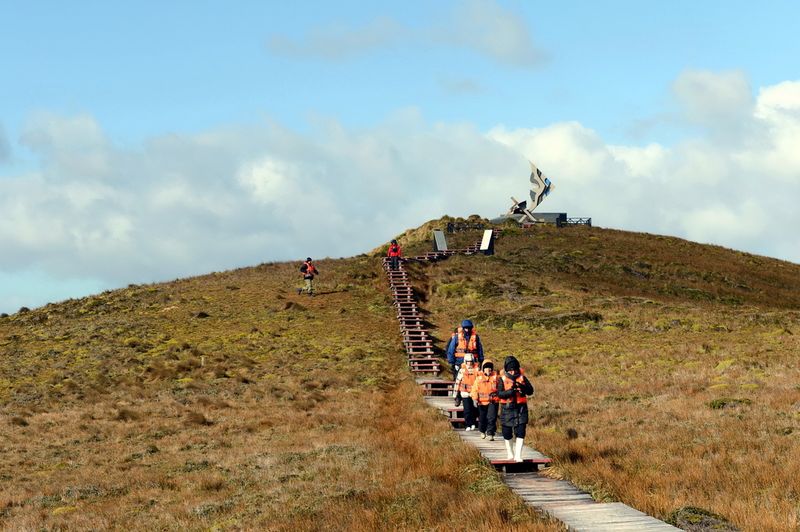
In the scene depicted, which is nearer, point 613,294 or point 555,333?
point 555,333

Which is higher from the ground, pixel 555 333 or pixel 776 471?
pixel 555 333

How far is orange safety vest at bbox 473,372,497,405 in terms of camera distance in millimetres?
18984

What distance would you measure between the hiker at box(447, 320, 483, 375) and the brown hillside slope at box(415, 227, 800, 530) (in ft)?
8.23

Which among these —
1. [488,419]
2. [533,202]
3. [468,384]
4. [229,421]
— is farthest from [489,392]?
[533,202]

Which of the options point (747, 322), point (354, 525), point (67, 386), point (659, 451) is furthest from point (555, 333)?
point (354, 525)

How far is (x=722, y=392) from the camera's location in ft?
86.4

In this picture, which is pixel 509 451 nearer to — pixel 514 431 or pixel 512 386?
pixel 514 431

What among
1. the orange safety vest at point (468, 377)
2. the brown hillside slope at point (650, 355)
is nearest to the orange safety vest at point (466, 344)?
the orange safety vest at point (468, 377)

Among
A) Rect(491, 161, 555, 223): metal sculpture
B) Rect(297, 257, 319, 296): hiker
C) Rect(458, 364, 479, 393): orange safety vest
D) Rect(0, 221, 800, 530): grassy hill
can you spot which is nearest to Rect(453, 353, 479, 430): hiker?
Rect(458, 364, 479, 393): orange safety vest

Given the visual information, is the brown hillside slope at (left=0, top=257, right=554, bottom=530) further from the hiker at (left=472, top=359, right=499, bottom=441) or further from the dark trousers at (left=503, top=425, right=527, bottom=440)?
the hiker at (left=472, top=359, right=499, bottom=441)

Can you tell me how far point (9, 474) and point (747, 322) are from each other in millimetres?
38557

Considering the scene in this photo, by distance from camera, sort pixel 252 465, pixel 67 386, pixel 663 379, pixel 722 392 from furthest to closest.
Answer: pixel 67 386
pixel 663 379
pixel 722 392
pixel 252 465

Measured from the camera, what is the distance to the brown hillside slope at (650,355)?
14508 mm

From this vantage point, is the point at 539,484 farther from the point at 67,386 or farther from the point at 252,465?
the point at 67,386
